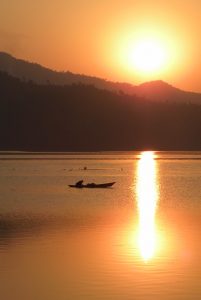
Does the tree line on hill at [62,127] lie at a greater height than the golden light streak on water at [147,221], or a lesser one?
greater

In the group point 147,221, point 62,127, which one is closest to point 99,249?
point 147,221

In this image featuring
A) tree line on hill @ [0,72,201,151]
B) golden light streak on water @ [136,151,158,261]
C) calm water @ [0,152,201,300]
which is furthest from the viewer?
tree line on hill @ [0,72,201,151]

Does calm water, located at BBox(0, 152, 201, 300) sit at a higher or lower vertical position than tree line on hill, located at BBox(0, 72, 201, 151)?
lower

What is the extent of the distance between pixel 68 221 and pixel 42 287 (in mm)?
13128

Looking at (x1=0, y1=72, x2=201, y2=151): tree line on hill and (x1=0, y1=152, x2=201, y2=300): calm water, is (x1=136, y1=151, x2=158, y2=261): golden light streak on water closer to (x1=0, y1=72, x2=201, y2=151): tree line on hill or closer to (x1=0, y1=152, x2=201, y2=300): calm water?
(x1=0, y1=152, x2=201, y2=300): calm water

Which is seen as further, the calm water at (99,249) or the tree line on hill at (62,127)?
the tree line on hill at (62,127)

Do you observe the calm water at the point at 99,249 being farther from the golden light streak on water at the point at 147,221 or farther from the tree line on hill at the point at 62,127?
the tree line on hill at the point at 62,127

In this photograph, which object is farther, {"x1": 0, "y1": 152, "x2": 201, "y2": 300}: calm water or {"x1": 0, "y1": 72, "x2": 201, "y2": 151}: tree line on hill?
{"x1": 0, "y1": 72, "x2": 201, "y2": 151}: tree line on hill

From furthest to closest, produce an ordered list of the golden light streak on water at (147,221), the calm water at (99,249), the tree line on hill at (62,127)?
the tree line on hill at (62,127) → the golden light streak on water at (147,221) → the calm water at (99,249)

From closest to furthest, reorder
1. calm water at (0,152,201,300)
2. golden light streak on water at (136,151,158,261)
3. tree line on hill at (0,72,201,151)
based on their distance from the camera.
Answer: calm water at (0,152,201,300) → golden light streak on water at (136,151,158,261) → tree line on hill at (0,72,201,151)

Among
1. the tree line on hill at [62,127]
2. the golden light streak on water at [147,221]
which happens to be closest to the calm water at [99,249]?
the golden light streak on water at [147,221]

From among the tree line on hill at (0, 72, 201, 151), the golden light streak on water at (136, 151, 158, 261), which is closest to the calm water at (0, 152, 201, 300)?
the golden light streak on water at (136, 151, 158, 261)

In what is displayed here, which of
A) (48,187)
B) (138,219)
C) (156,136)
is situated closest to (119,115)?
(156,136)

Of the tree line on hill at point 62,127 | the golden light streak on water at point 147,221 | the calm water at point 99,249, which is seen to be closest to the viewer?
the calm water at point 99,249
